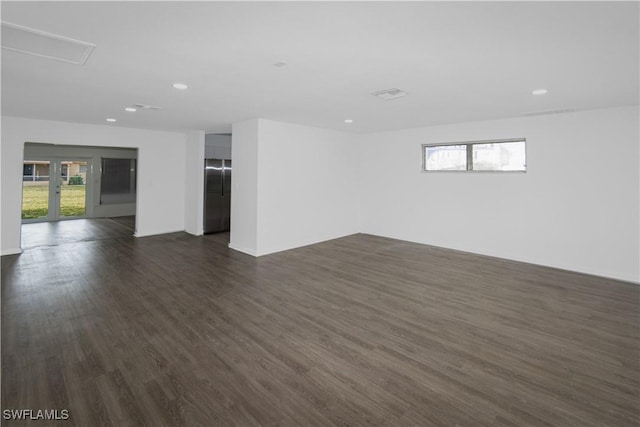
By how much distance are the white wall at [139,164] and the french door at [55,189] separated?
414 cm

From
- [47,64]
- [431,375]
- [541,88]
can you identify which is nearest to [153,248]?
[47,64]

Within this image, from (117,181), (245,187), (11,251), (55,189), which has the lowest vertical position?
(11,251)

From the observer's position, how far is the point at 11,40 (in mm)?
2379

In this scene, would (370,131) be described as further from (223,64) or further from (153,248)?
(153,248)

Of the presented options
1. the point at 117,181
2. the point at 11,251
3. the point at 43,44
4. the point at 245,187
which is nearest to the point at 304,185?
the point at 245,187

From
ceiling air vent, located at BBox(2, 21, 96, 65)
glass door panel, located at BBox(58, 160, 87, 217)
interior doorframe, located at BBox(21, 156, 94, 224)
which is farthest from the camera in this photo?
glass door panel, located at BBox(58, 160, 87, 217)

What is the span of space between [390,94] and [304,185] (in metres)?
3.01

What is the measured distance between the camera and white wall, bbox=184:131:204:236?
7438 mm

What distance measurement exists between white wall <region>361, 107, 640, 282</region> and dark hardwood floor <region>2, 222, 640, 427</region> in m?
0.58

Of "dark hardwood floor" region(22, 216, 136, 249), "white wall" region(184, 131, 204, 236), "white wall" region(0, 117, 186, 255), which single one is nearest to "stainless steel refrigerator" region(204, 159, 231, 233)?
"white wall" region(184, 131, 204, 236)

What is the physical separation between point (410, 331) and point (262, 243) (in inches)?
135

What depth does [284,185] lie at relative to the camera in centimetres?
608

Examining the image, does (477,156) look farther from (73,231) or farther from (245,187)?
(73,231)

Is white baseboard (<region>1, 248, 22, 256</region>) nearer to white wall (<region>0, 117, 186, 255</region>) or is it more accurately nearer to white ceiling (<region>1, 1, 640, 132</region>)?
white wall (<region>0, 117, 186, 255</region>)
